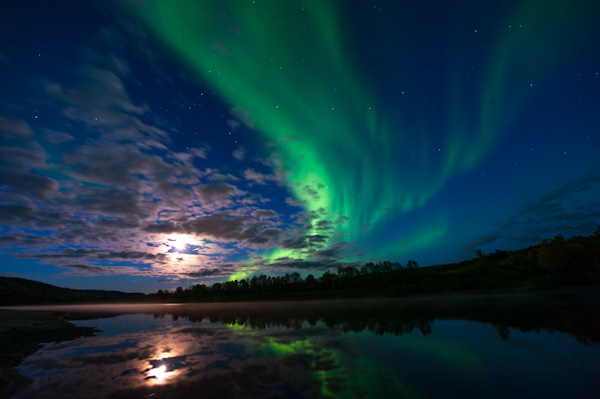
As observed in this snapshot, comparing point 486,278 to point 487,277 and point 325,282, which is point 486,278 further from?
point 325,282

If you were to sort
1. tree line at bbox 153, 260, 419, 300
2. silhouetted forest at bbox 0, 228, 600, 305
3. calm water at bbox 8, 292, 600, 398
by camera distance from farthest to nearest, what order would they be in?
tree line at bbox 153, 260, 419, 300 < silhouetted forest at bbox 0, 228, 600, 305 < calm water at bbox 8, 292, 600, 398

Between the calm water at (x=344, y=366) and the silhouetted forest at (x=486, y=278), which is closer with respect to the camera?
the calm water at (x=344, y=366)

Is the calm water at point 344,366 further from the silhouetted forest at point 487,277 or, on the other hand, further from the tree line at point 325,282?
the tree line at point 325,282

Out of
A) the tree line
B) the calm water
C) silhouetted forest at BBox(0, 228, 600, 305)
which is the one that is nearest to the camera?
the calm water

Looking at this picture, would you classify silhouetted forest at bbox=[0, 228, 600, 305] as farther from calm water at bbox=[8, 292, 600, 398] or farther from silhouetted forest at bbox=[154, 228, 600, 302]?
calm water at bbox=[8, 292, 600, 398]

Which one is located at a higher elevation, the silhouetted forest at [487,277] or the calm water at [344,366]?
the silhouetted forest at [487,277]

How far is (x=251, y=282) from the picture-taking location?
191 m

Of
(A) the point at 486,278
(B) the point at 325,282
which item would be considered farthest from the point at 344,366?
(B) the point at 325,282

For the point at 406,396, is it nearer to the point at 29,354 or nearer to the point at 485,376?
the point at 485,376

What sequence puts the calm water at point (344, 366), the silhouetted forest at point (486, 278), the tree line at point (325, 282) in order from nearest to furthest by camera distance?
the calm water at point (344, 366) < the silhouetted forest at point (486, 278) < the tree line at point (325, 282)

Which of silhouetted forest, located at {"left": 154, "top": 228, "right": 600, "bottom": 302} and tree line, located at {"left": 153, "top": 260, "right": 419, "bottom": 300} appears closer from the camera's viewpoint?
silhouetted forest, located at {"left": 154, "top": 228, "right": 600, "bottom": 302}

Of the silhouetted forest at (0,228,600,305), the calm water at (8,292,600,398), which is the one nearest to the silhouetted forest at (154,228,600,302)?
the silhouetted forest at (0,228,600,305)

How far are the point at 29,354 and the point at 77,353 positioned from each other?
342 centimetres

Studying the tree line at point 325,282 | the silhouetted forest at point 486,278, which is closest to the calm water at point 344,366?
the silhouetted forest at point 486,278
